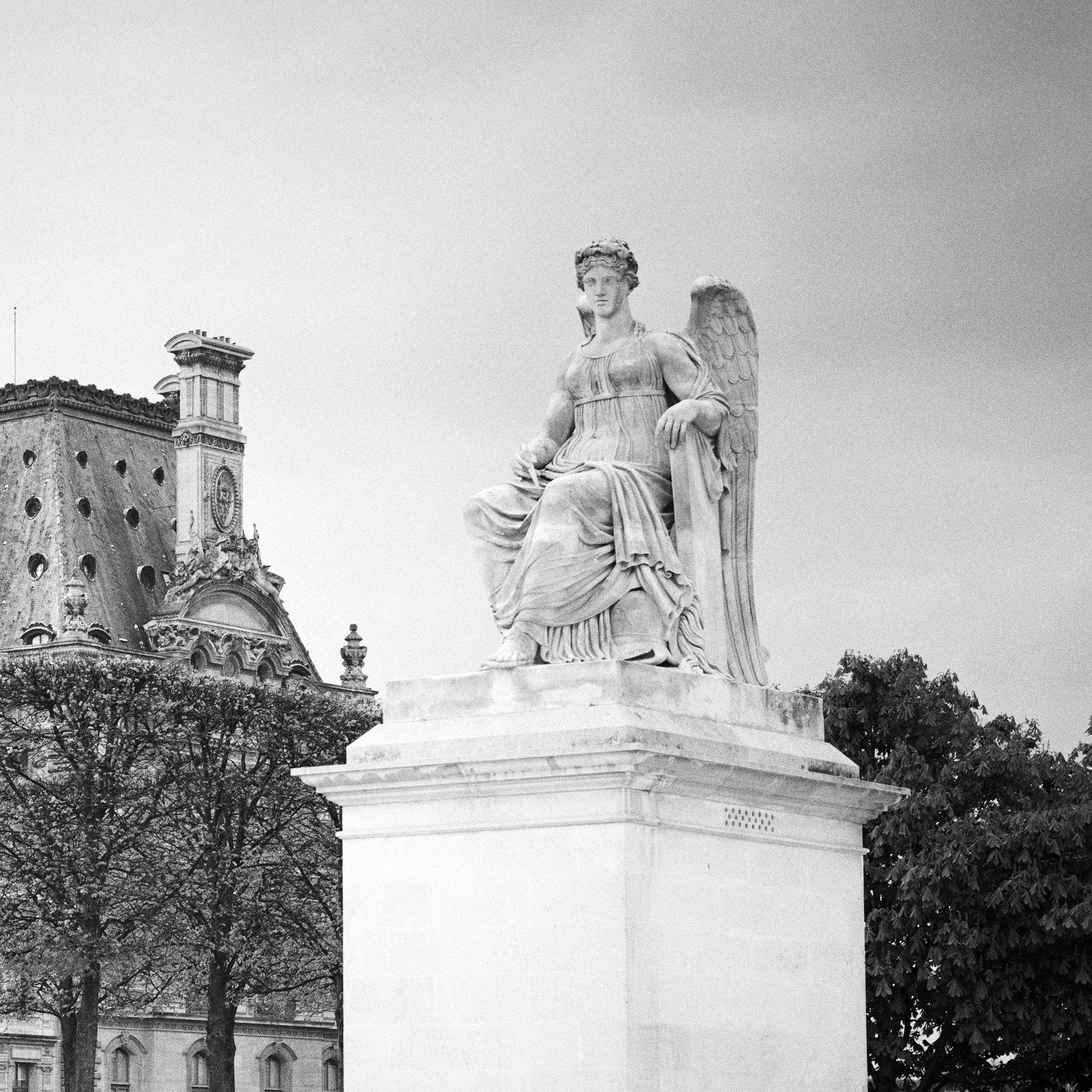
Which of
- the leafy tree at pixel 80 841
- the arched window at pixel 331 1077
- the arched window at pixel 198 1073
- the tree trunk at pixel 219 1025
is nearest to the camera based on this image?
the leafy tree at pixel 80 841

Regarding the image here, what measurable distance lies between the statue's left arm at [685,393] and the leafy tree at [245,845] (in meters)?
38.2

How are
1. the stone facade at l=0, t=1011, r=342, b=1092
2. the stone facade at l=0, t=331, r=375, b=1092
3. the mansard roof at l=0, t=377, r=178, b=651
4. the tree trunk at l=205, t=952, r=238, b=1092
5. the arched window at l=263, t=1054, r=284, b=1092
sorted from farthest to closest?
the mansard roof at l=0, t=377, r=178, b=651 < the stone facade at l=0, t=331, r=375, b=1092 < the arched window at l=263, t=1054, r=284, b=1092 < the stone facade at l=0, t=1011, r=342, b=1092 < the tree trunk at l=205, t=952, r=238, b=1092

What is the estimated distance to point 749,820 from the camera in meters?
20.9


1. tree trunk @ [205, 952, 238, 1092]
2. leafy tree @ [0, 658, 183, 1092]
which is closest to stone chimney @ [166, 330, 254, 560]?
leafy tree @ [0, 658, 183, 1092]

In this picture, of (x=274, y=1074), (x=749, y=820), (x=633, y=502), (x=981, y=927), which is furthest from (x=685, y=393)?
(x=274, y=1074)

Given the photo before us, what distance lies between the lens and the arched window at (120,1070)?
264 feet

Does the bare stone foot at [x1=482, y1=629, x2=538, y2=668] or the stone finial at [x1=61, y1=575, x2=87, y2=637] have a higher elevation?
the stone finial at [x1=61, y1=575, x2=87, y2=637]

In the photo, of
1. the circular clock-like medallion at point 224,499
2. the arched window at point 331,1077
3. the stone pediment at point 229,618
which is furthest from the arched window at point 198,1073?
the circular clock-like medallion at point 224,499

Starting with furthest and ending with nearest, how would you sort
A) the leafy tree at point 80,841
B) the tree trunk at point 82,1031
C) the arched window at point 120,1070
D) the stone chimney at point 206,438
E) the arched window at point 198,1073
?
the stone chimney at point 206,438 < the arched window at point 198,1073 < the arched window at point 120,1070 < the leafy tree at point 80,841 < the tree trunk at point 82,1031

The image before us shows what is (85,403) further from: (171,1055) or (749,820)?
(749,820)

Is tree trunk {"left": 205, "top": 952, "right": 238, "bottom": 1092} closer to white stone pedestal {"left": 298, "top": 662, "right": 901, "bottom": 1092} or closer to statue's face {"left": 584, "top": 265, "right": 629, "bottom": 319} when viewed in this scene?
white stone pedestal {"left": 298, "top": 662, "right": 901, "bottom": 1092}

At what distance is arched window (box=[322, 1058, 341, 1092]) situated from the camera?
87500 millimetres

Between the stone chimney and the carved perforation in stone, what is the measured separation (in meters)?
82.4

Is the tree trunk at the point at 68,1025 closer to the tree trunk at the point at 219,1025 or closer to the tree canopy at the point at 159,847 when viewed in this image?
the tree canopy at the point at 159,847
